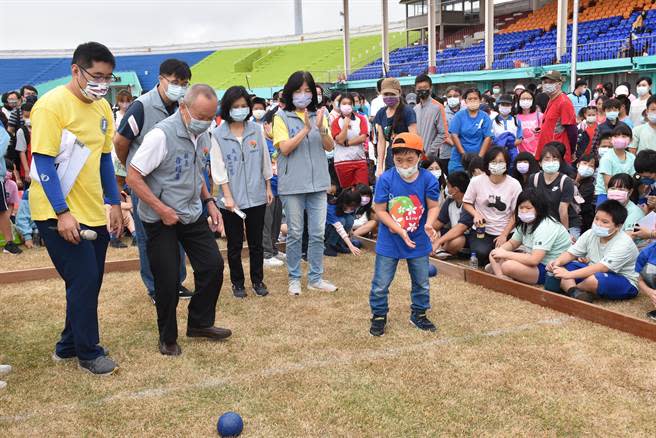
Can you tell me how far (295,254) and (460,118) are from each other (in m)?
3.44

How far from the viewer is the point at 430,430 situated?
352 cm

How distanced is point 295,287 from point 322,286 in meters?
0.30

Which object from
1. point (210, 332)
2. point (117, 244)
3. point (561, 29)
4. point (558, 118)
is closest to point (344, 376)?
point (210, 332)

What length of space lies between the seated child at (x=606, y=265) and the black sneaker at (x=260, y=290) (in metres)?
2.88

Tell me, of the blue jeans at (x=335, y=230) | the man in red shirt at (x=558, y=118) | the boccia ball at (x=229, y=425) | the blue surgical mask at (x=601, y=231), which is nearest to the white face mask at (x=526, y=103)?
the man in red shirt at (x=558, y=118)

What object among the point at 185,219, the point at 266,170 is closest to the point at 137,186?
the point at 185,219

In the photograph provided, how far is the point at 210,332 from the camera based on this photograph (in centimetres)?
503

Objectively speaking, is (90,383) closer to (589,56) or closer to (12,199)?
(12,199)

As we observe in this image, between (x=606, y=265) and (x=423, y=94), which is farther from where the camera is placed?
(x=423, y=94)

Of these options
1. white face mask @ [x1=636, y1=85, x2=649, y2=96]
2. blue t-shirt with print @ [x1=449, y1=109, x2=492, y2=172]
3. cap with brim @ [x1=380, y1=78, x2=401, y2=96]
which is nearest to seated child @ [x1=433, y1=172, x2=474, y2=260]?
blue t-shirt with print @ [x1=449, y1=109, x2=492, y2=172]

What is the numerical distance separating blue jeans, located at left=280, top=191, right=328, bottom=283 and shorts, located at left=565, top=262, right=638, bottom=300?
2.62 m

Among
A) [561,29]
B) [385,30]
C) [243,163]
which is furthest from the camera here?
[385,30]

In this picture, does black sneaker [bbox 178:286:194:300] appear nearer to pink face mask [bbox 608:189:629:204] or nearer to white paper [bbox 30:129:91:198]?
white paper [bbox 30:129:91:198]

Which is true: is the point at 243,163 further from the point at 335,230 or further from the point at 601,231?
the point at 601,231
